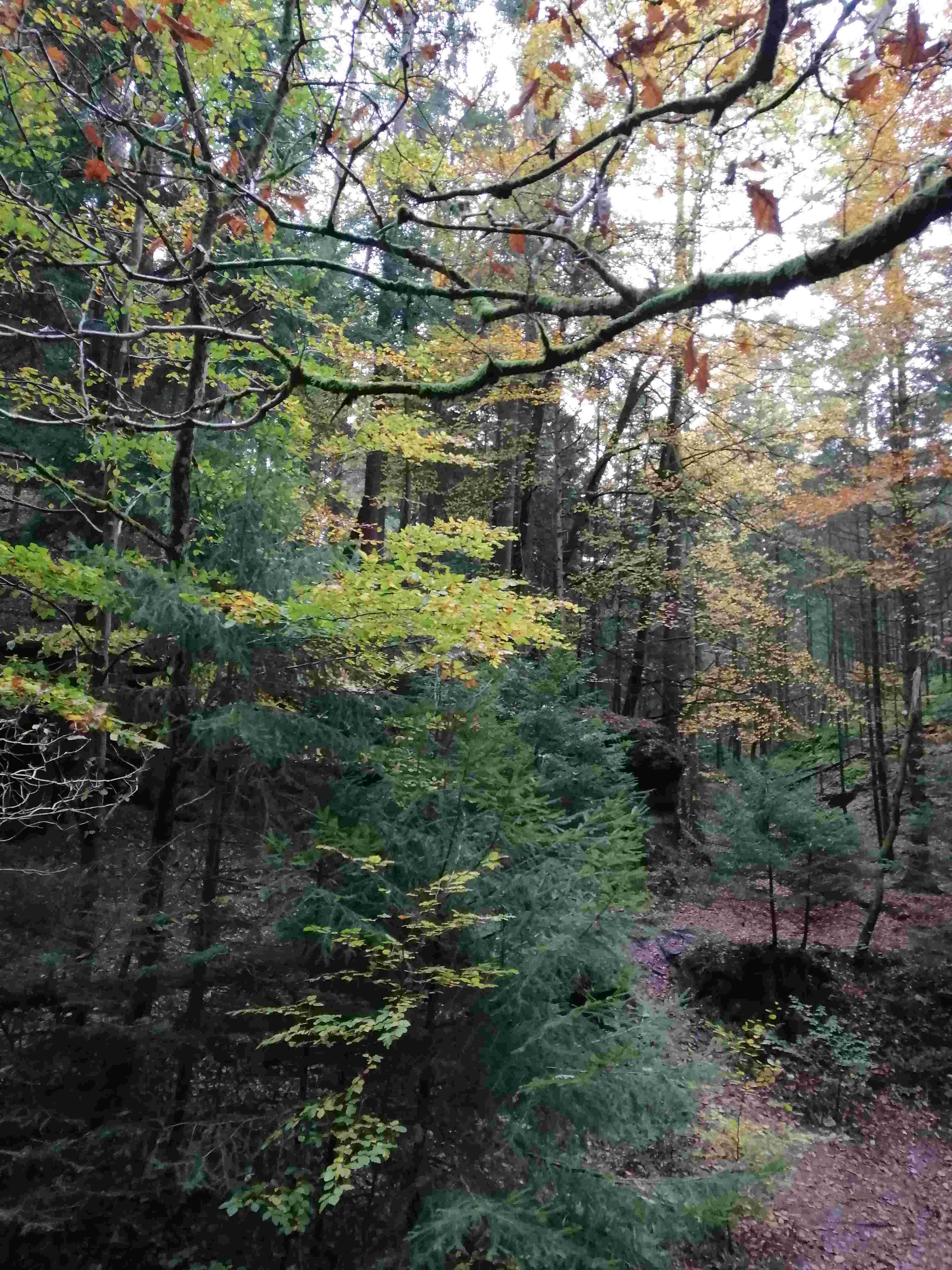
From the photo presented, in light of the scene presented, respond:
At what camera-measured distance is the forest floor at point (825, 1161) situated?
5.80 meters

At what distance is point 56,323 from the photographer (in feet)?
32.2

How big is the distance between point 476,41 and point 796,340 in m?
8.06

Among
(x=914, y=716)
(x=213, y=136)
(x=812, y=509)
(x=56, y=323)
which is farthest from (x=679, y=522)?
(x=56, y=323)

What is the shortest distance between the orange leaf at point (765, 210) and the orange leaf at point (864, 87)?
1.16ft

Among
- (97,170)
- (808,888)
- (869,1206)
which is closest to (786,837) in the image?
(808,888)

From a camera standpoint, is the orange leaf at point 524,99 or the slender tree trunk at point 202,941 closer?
the orange leaf at point 524,99

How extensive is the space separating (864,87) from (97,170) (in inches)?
109

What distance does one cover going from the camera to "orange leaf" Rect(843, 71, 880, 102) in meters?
1.88

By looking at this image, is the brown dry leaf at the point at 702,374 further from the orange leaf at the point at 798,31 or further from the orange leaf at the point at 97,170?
the orange leaf at the point at 97,170

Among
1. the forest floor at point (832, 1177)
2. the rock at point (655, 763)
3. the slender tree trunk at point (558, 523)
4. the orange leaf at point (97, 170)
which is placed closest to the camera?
the orange leaf at point (97, 170)

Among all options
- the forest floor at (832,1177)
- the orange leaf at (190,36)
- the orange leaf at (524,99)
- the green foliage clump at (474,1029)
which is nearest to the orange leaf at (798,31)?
the orange leaf at (524,99)

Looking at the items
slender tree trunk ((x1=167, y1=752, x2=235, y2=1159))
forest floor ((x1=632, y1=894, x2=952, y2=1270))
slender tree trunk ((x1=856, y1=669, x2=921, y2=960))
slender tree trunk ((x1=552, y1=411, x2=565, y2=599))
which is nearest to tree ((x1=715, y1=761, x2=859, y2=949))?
slender tree trunk ((x1=856, y1=669, x2=921, y2=960))

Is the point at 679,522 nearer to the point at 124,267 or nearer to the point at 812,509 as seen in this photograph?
the point at 812,509

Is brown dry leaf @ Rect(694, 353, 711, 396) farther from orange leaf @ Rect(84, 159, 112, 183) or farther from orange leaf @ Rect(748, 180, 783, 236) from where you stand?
orange leaf @ Rect(84, 159, 112, 183)
